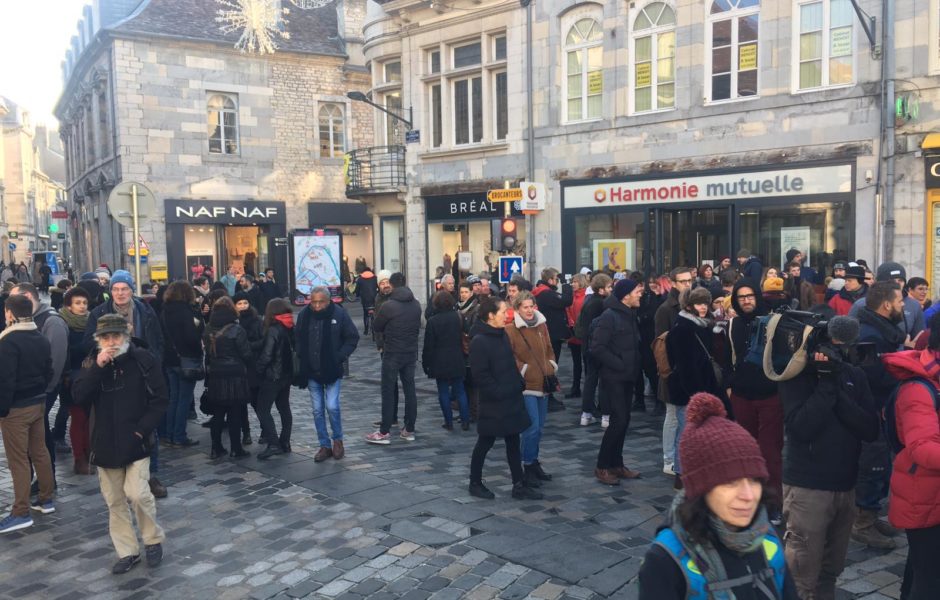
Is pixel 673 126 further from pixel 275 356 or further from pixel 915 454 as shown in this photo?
pixel 915 454

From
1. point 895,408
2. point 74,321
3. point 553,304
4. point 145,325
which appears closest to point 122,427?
point 145,325

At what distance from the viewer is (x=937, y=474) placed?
3.55 meters

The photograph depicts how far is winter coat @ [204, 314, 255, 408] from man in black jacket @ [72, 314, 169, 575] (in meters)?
2.31

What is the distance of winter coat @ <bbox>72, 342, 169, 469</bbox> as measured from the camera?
5320 mm

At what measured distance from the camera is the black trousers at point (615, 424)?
689 cm

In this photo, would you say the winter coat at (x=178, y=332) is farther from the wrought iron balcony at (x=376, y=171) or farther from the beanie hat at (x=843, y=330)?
the wrought iron balcony at (x=376, y=171)

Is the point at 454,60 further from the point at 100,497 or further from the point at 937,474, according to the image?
the point at 937,474

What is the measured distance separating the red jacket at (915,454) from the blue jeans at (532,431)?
341 cm

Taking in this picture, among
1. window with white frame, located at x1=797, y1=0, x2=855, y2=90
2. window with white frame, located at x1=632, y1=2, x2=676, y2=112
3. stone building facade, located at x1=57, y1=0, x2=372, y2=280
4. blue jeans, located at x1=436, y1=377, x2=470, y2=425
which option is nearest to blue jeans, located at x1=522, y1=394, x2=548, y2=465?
blue jeans, located at x1=436, y1=377, x2=470, y2=425

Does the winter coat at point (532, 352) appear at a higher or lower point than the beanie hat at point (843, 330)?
lower

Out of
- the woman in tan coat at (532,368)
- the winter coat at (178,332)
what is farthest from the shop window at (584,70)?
the winter coat at (178,332)

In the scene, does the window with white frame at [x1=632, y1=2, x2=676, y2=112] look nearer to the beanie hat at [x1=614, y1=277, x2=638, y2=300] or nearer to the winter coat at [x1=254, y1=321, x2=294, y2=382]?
the beanie hat at [x1=614, y1=277, x2=638, y2=300]

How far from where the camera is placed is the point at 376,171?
21.4 m

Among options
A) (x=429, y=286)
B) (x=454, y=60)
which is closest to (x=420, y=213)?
(x=429, y=286)
